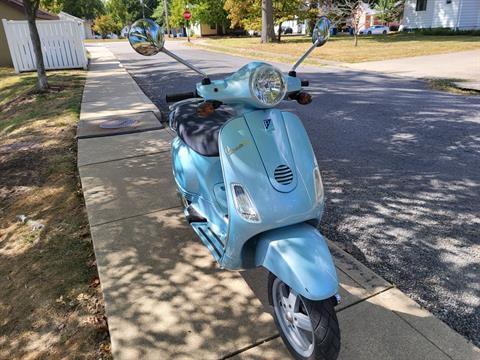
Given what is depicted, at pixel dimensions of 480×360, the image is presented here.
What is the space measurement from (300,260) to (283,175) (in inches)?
21.0

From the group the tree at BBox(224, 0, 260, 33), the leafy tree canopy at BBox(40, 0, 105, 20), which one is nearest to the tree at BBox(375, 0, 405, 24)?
the tree at BBox(224, 0, 260, 33)

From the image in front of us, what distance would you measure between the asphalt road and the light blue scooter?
0.97 metres

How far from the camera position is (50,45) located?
13984 millimetres

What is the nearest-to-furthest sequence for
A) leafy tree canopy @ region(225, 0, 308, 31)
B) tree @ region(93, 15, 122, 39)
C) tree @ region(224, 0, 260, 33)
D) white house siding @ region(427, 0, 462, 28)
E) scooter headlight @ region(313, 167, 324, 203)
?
scooter headlight @ region(313, 167, 324, 203), white house siding @ region(427, 0, 462, 28), leafy tree canopy @ region(225, 0, 308, 31), tree @ region(224, 0, 260, 33), tree @ region(93, 15, 122, 39)

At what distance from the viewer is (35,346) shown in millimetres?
2391

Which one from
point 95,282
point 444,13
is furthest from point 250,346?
point 444,13

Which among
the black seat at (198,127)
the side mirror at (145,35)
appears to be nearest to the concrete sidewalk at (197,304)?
the black seat at (198,127)

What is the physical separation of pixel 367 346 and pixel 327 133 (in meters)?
4.47

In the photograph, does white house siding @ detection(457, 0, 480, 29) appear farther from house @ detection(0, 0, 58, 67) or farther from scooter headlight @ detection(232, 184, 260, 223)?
scooter headlight @ detection(232, 184, 260, 223)

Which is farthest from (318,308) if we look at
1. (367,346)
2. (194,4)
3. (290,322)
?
(194,4)

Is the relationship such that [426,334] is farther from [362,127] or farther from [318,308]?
[362,127]

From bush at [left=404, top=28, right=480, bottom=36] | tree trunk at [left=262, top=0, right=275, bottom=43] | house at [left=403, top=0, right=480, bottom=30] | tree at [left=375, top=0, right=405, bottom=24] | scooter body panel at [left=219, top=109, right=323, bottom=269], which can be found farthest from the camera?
tree at [left=375, top=0, right=405, bottom=24]

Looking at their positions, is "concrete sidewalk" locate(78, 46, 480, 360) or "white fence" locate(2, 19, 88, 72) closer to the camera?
"concrete sidewalk" locate(78, 46, 480, 360)

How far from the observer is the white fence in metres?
13.1
